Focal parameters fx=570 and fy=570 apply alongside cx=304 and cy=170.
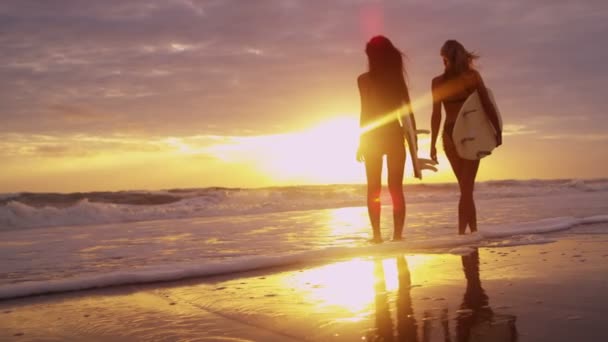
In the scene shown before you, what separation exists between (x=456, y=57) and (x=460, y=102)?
20.7 inches

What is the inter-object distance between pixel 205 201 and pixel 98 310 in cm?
1968

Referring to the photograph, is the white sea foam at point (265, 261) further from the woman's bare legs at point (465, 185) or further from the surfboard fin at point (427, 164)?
the surfboard fin at point (427, 164)

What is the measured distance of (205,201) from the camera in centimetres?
2270

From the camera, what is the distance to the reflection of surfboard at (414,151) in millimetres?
6422

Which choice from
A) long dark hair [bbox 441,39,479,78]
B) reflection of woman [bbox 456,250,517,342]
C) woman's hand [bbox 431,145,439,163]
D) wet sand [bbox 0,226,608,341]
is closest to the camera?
reflection of woman [bbox 456,250,517,342]

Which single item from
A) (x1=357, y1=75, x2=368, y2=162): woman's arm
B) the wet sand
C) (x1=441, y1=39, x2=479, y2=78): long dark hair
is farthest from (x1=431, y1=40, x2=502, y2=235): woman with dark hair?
the wet sand

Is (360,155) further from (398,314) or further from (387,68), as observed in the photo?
(398,314)

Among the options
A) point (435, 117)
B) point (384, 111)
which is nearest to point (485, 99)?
point (435, 117)

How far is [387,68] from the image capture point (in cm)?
641

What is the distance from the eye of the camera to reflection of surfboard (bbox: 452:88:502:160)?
640 cm

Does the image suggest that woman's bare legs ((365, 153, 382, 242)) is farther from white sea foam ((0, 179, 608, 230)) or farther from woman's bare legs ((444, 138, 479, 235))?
white sea foam ((0, 179, 608, 230))

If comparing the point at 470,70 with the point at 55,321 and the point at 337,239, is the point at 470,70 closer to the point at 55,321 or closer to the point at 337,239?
the point at 337,239

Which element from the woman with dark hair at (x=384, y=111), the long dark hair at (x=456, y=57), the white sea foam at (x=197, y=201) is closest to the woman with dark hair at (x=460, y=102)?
the long dark hair at (x=456, y=57)

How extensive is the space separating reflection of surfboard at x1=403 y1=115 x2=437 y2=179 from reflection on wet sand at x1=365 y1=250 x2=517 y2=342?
10.8 ft
